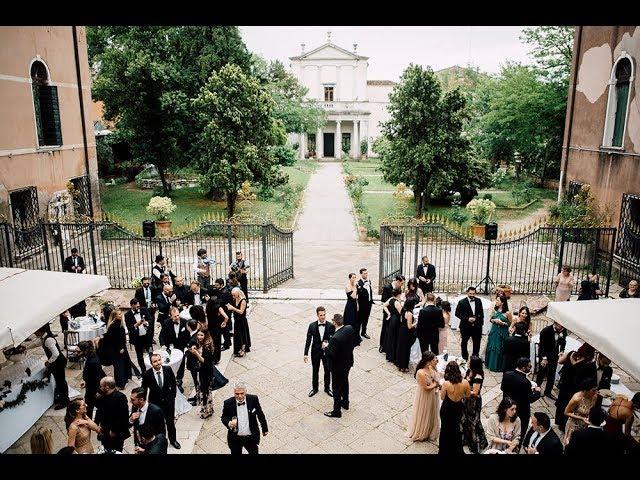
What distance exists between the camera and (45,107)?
16422 mm

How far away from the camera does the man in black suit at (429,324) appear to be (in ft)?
27.6

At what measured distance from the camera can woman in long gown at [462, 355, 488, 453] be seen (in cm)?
614

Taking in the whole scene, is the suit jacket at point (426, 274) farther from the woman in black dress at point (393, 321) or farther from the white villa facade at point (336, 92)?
the white villa facade at point (336, 92)

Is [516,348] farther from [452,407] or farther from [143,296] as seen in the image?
[143,296]

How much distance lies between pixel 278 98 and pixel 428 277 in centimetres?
2452

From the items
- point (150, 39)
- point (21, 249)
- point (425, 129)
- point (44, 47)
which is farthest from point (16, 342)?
point (150, 39)

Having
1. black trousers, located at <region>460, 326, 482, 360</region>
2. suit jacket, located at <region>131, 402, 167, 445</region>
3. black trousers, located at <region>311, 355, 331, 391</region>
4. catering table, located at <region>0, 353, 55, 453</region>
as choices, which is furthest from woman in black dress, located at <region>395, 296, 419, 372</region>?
catering table, located at <region>0, 353, 55, 453</region>

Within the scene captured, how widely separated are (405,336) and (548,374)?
2.38 meters

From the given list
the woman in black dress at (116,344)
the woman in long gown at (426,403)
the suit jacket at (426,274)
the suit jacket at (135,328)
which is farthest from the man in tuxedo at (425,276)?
the woman in black dress at (116,344)

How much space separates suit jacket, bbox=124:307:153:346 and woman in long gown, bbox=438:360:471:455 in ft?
17.4

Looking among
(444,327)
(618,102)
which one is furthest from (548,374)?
(618,102)

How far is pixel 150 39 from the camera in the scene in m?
24.4

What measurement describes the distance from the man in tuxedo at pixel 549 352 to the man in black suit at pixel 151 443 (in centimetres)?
590
